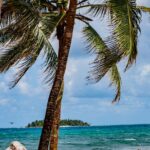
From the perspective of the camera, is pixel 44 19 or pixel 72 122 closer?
pixel 44 19

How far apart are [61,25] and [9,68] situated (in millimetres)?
2049

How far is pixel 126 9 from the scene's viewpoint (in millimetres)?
13828

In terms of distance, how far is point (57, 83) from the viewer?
14.1m

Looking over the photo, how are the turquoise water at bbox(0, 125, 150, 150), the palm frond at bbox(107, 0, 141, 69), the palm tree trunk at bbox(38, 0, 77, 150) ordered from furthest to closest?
the turquoise water at bbox(0, 125, 150, 150) < the palm tree trunk at bbox(38, 0, 77, 150) < the palm frond at bbox(107, 0, 141, 69)

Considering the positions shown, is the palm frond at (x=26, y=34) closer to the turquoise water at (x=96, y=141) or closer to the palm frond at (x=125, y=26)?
the palm frond at (x=125, y=26)

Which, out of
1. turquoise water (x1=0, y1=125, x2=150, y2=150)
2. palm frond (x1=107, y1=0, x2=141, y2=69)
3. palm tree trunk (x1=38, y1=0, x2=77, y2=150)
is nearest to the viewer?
palm frond (x1=107, y1=0, x2=141, y2=69)

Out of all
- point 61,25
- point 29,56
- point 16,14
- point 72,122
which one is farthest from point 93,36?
point 72,122

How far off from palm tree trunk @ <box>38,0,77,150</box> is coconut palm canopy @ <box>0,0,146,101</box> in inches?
26.2

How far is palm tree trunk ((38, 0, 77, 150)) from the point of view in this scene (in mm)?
13875

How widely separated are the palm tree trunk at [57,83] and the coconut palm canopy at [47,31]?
0.67 metres

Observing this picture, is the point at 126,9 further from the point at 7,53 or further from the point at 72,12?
the point at 7,53

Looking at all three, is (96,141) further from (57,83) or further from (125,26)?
(125,26)

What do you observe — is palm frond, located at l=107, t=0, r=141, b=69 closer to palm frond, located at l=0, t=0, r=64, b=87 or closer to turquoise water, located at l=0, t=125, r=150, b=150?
palm frond, located at l=0, t=0, r=64, b=87

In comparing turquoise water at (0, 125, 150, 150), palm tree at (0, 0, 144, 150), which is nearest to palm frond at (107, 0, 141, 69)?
palm tree at (0, 0, 144, 150)
